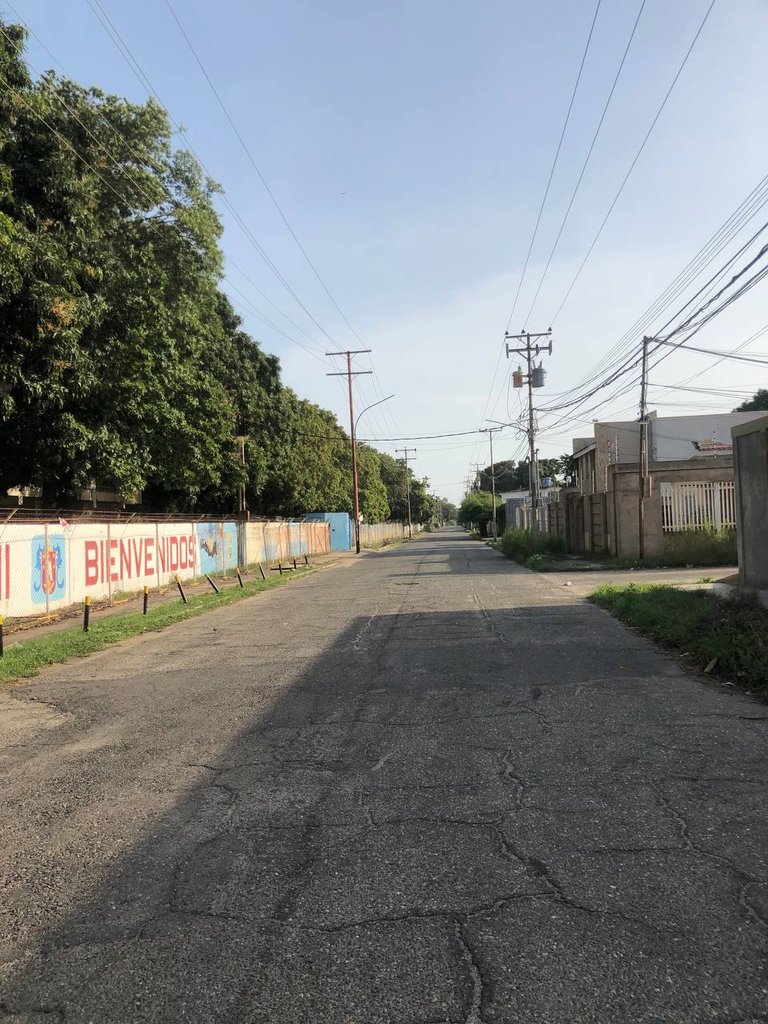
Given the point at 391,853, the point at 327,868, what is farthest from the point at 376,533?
the point at 327,868

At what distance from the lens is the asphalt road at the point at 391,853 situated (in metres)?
2.70

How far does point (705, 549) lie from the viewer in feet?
73.8

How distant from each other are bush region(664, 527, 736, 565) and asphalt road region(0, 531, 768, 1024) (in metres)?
15.6

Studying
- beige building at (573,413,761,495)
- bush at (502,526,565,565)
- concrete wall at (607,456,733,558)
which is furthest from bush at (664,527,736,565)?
beige building at (573,413,761,495)

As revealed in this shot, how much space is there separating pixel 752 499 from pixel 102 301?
16.0 meters

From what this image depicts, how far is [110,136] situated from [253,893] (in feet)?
86.4

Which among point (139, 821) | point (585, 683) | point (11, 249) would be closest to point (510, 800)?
point (139, 821)

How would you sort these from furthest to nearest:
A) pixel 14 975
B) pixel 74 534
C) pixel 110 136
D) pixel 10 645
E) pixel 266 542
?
pixel 266 542, pixel 110 136, pixel 74 534, pixel 10 645, pixel 14 975

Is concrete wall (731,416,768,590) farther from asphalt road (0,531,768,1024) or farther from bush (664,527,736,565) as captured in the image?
bush (664,527,736,565)

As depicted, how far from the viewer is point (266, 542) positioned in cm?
3719

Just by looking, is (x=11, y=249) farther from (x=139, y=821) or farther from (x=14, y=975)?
(x=14, y=975)

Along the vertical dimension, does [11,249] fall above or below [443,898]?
above

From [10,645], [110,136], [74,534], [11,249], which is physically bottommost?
[10,645]

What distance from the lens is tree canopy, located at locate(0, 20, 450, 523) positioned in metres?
16.3
